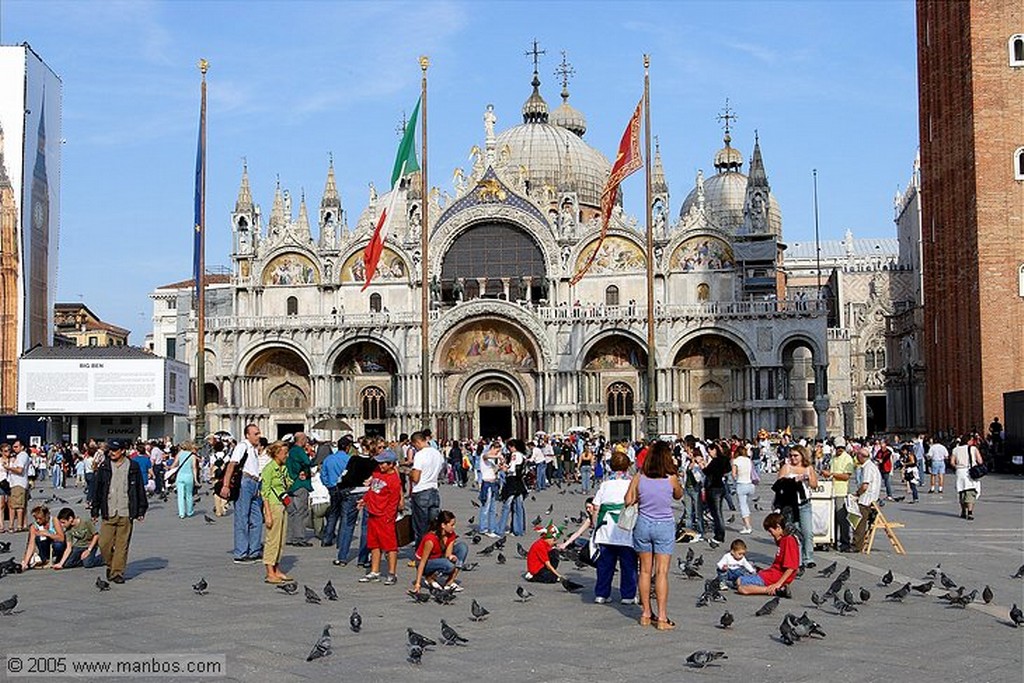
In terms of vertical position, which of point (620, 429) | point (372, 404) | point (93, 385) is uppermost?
point (93, 385)

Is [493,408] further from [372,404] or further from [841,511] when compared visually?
[841,511]

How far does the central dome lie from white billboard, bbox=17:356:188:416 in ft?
75.0

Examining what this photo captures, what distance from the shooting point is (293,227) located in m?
59.8

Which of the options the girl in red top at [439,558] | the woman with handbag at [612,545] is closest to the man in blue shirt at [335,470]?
the girl in red top at [439,558]

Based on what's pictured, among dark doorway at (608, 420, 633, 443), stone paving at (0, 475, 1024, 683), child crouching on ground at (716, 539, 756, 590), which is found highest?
dark doorway at (608, 420, 633, 443)

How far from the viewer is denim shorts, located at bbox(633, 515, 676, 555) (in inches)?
451

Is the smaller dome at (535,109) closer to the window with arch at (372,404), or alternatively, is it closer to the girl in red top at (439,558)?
the window with arch at (372,404)

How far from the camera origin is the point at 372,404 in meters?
58.4

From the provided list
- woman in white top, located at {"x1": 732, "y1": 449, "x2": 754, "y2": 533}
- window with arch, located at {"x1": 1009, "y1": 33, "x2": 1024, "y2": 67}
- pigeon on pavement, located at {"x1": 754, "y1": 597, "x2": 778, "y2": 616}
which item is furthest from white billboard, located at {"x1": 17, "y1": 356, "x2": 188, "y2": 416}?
pigeon on pavement, located at {"x1": 754, "y1": 597, "x2": 778, "y2": 616}

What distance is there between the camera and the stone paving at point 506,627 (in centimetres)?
959

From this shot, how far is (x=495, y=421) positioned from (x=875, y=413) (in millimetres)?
29836

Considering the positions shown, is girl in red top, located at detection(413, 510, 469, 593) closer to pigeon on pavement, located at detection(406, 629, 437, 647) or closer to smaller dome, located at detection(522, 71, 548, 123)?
pigeon on pavement, located at detection(406, 629, 437, 647)

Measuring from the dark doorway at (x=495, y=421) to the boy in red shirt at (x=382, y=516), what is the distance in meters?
42.8

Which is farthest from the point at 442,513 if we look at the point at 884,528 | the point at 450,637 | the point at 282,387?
the point at 282,387
